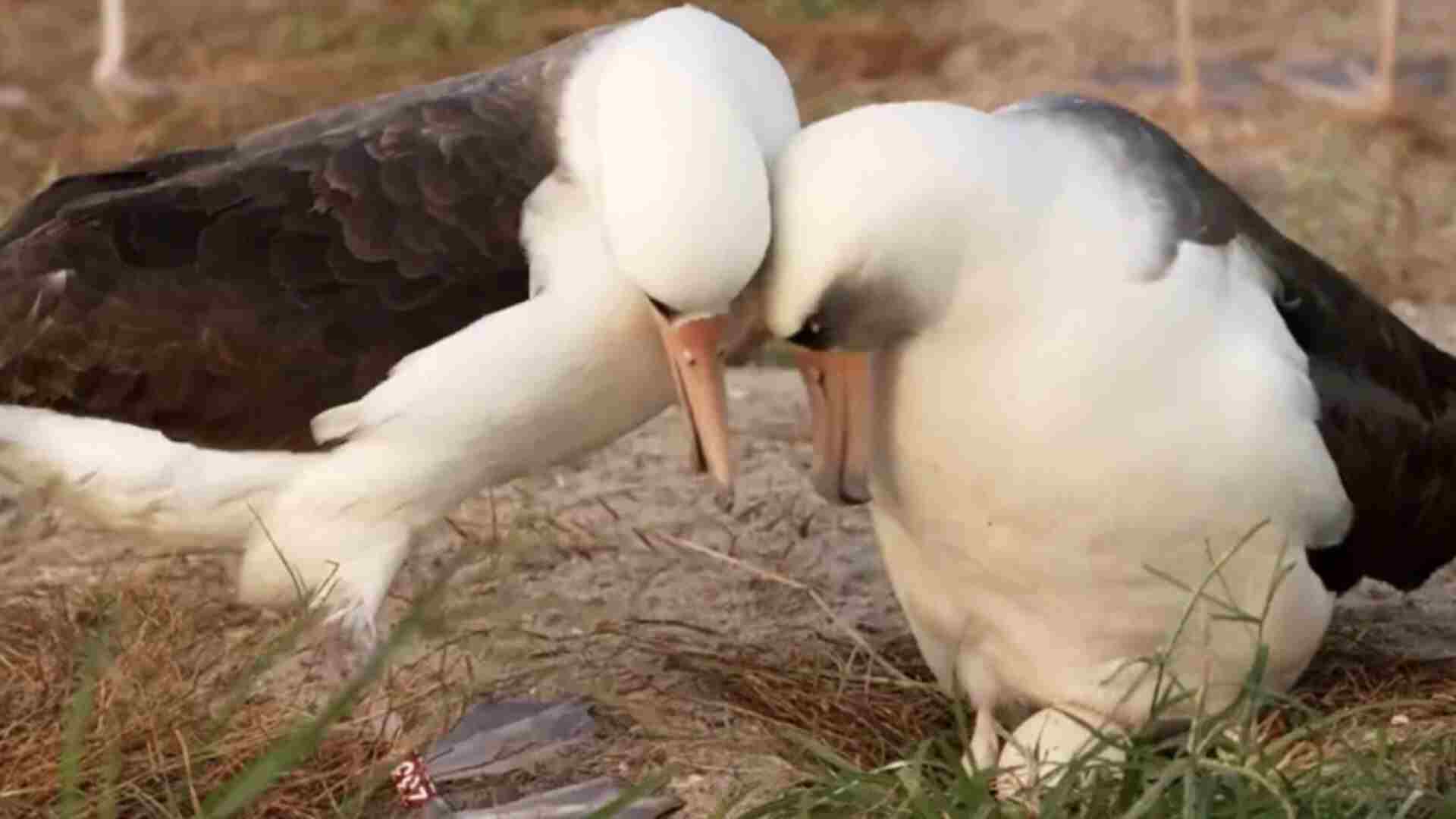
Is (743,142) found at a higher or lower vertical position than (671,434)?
higher

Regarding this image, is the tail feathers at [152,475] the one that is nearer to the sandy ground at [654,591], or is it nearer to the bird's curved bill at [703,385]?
the sandy ground at [654,591]

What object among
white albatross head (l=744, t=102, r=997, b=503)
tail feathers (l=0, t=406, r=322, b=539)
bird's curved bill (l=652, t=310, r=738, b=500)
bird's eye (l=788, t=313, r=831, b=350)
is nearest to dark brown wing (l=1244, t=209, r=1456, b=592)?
white albatross head (l=744, t=102, r=997, b=503)

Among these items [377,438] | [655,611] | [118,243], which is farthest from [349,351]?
[655,611]

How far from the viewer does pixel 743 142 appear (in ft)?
11.1

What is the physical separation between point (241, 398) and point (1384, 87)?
6.55 m

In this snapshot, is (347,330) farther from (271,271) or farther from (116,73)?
(116,73)

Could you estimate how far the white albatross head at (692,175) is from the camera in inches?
130

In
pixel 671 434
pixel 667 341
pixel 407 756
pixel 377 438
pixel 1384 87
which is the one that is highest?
pixel 667 341

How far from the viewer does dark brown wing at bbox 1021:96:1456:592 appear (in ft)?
11.7

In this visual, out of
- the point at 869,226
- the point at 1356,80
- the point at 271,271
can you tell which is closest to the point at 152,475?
the point at 271,271

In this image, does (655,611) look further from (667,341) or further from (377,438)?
(667,341)

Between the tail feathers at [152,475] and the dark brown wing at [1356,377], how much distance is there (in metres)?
1.39

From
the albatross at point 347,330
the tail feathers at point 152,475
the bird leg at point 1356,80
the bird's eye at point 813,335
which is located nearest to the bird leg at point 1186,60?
the bird leg at point 1356,80

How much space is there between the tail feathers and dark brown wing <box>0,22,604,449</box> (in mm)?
32
